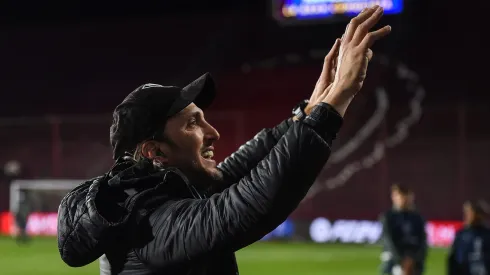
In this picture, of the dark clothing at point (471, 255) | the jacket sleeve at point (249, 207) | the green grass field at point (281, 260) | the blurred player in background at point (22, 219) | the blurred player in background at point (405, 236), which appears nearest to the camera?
the jacket sleeve at point (249, 207)

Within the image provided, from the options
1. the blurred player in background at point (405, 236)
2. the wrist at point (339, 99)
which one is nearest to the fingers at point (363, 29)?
the wrist at point (339, 99)

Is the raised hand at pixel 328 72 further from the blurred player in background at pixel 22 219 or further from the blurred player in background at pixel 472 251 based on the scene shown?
the blurred player in background at pixel 22 219

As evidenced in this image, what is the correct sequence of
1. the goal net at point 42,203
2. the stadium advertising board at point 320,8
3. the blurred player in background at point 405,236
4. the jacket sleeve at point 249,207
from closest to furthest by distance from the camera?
1. the jacket sleeve at point 249,207
2. the blurred player in background at point 405,236
3. the stadium advertising board at point 320,8
4. the goal net at point 42,203

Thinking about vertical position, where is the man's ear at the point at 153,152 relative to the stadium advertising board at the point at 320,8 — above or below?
below

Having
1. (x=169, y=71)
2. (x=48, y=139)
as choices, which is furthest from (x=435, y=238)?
(x=48, y=139)

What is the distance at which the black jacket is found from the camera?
7.13ft

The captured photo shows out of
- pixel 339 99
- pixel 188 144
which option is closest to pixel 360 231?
pixel 188 144

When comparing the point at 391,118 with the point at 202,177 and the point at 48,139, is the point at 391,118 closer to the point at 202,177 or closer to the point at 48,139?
the point at 48,139

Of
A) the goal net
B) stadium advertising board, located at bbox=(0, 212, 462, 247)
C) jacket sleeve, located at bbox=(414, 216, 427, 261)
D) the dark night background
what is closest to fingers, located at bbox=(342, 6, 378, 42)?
jacket sleeve, located at bbox=(414, 216, 427, 261)

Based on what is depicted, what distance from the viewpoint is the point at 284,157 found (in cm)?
217

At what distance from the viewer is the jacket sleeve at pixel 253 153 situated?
10.6 ft

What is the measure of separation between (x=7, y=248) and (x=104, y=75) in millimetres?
8006

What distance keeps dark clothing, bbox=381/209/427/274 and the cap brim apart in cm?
768

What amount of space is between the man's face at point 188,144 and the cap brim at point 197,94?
28 mm
